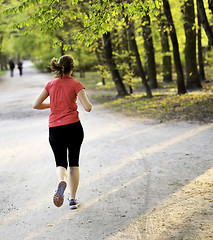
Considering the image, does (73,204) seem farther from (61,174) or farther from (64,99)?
(64,99)

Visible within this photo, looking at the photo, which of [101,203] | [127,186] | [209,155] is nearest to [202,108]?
[209,155]

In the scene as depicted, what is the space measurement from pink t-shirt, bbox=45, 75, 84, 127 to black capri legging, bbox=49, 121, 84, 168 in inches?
3.1

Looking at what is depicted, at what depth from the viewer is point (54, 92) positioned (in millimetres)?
4238

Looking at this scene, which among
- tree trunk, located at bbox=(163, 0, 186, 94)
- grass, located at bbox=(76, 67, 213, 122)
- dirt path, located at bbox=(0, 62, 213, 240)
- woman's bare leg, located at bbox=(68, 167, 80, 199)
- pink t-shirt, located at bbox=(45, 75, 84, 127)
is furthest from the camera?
tree trunk, located at bbox=(163, 0, 186, 94)

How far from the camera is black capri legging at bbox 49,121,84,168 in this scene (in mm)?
4254

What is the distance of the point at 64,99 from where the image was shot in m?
4.20

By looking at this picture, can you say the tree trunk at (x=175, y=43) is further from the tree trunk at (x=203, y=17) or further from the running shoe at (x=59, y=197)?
the running shoe at (x=59, y=197)

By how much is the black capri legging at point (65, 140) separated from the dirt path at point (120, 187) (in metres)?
0.78

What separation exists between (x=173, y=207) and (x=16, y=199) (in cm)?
244

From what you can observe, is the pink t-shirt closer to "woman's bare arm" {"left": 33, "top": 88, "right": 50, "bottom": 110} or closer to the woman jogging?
the woman jogging

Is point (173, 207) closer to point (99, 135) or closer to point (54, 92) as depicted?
point (54, 92)

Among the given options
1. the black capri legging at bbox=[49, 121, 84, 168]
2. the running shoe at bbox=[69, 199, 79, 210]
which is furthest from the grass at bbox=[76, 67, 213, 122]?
the black capri legging at bbox=[49, 121, 84, 168]

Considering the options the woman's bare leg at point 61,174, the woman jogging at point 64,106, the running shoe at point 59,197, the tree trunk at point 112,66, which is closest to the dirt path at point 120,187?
the running shoe at point 59,197

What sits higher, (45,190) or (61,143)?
(61,143)
